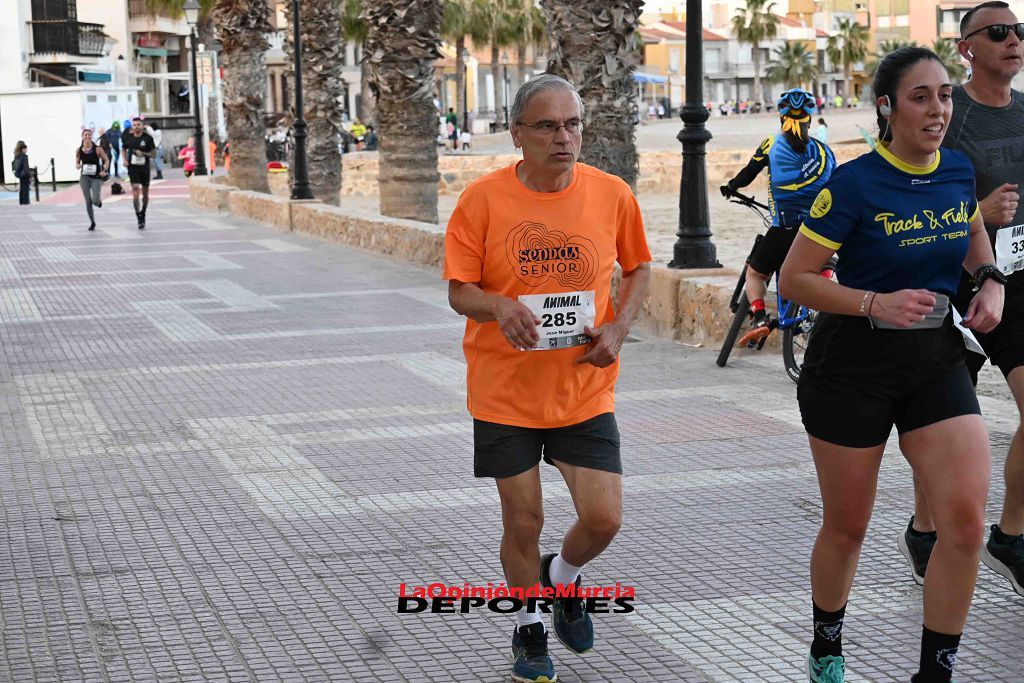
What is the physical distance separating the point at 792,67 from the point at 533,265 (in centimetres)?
11730

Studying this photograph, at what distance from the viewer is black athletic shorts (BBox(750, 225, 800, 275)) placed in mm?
8867

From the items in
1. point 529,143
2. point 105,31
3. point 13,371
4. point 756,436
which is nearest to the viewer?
point 529,143

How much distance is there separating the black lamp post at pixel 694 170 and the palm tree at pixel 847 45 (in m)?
115

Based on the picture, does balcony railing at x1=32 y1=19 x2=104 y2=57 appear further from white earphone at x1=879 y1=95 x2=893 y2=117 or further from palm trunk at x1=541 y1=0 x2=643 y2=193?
white earphone at x1=879 y1=95 x2=893 y2=117

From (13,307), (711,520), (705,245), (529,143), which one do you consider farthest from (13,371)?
(529,143)

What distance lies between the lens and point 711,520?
Result: 603 cm

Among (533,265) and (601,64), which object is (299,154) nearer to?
(601,64)

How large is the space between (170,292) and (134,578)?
9753mm

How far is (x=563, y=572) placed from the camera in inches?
174

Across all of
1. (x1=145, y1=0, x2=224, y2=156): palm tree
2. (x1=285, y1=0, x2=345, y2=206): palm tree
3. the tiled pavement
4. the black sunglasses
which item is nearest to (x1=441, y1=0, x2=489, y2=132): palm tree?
(x1=145, y1=0, x2=224, y2=156): palm tree

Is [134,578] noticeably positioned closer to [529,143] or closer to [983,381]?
[529,143]

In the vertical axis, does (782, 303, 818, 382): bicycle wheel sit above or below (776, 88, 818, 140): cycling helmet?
below

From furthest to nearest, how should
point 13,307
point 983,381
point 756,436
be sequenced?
point 13,307, point 983,381, point 756,436

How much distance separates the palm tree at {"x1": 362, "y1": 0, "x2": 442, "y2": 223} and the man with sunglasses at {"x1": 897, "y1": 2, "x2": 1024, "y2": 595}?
14.5m
